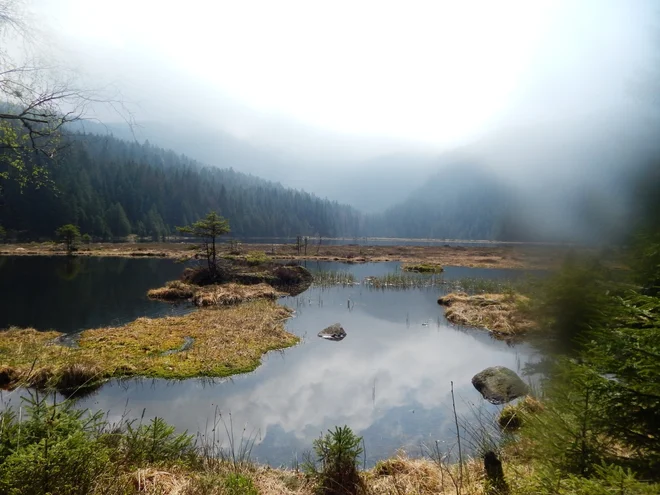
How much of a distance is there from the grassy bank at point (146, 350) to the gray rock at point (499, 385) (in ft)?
27.1

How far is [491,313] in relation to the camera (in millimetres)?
21109

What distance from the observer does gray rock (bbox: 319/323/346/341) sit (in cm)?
1706

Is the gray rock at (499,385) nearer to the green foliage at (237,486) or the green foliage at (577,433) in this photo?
the green foliage at (577,433)

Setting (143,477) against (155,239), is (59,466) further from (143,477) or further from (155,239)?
(155,239)

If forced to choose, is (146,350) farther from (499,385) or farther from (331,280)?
(331,280)

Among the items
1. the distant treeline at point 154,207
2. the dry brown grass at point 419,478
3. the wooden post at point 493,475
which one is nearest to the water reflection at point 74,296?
the distant treeline at point 154,207

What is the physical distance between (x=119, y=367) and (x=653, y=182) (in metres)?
14.8

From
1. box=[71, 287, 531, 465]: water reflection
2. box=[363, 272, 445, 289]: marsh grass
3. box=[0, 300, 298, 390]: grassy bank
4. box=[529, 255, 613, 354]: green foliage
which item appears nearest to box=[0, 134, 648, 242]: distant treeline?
box=[529, 255, 613, 354]: green foliage

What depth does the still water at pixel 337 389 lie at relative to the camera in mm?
8773

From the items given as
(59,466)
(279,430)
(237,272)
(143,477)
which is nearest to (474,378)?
(279,430)

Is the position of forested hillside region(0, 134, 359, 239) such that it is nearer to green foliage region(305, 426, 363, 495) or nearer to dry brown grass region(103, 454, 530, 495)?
dry brown grass region(103, 454, 530, 495)

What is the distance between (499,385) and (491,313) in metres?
11.1

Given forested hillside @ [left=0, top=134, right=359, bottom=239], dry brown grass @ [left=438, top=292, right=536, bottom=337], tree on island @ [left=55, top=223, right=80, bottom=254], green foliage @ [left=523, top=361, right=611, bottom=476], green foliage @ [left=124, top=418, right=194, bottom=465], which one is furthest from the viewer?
forested hillside @ [left=0, top=134, right=359, bottom=239]

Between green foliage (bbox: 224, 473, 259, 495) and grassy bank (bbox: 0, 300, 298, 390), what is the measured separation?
6.80 metres
